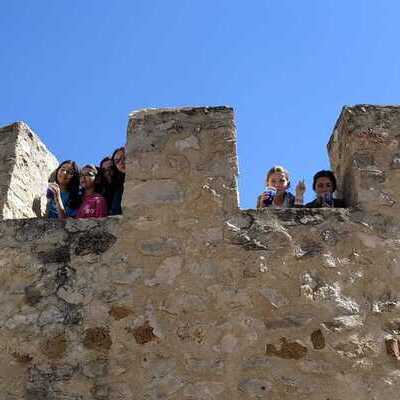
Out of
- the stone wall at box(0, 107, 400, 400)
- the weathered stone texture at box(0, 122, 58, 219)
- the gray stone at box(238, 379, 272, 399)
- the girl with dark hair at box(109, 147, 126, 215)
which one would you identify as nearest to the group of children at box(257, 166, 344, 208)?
the stone wall at box(0, 107, 400, 400)

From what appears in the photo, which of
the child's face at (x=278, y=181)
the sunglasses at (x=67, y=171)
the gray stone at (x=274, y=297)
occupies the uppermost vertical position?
the sunglasses at (x=67, y=171)

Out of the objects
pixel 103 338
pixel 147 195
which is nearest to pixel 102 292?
pixel 103 338

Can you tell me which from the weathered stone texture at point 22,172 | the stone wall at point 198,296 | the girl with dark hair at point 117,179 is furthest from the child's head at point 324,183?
the weathered stone texture at point 22,172

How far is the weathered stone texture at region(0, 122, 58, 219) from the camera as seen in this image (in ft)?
14.5

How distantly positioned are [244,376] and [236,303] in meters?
0.43

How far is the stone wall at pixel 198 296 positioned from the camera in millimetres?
3568

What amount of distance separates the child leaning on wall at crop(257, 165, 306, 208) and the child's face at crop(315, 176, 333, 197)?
0.19 metres

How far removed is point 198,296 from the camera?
3779 millimetres

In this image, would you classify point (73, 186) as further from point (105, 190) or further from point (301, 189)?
point (301, 189)

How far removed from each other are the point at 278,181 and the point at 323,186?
1.06 feet

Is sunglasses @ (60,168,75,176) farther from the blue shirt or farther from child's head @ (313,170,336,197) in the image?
child's head @ (313,170,336,197)

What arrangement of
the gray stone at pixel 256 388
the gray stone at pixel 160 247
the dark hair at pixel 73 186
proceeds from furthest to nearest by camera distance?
the dark hair at pixel 73 186 → the gray stone at pixel 160 247 → the gray stone at pixel 256 388

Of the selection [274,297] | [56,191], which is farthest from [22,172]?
[274,297]

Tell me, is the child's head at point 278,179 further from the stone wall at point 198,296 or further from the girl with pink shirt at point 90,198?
the girl with pink shirt at point 90,198
